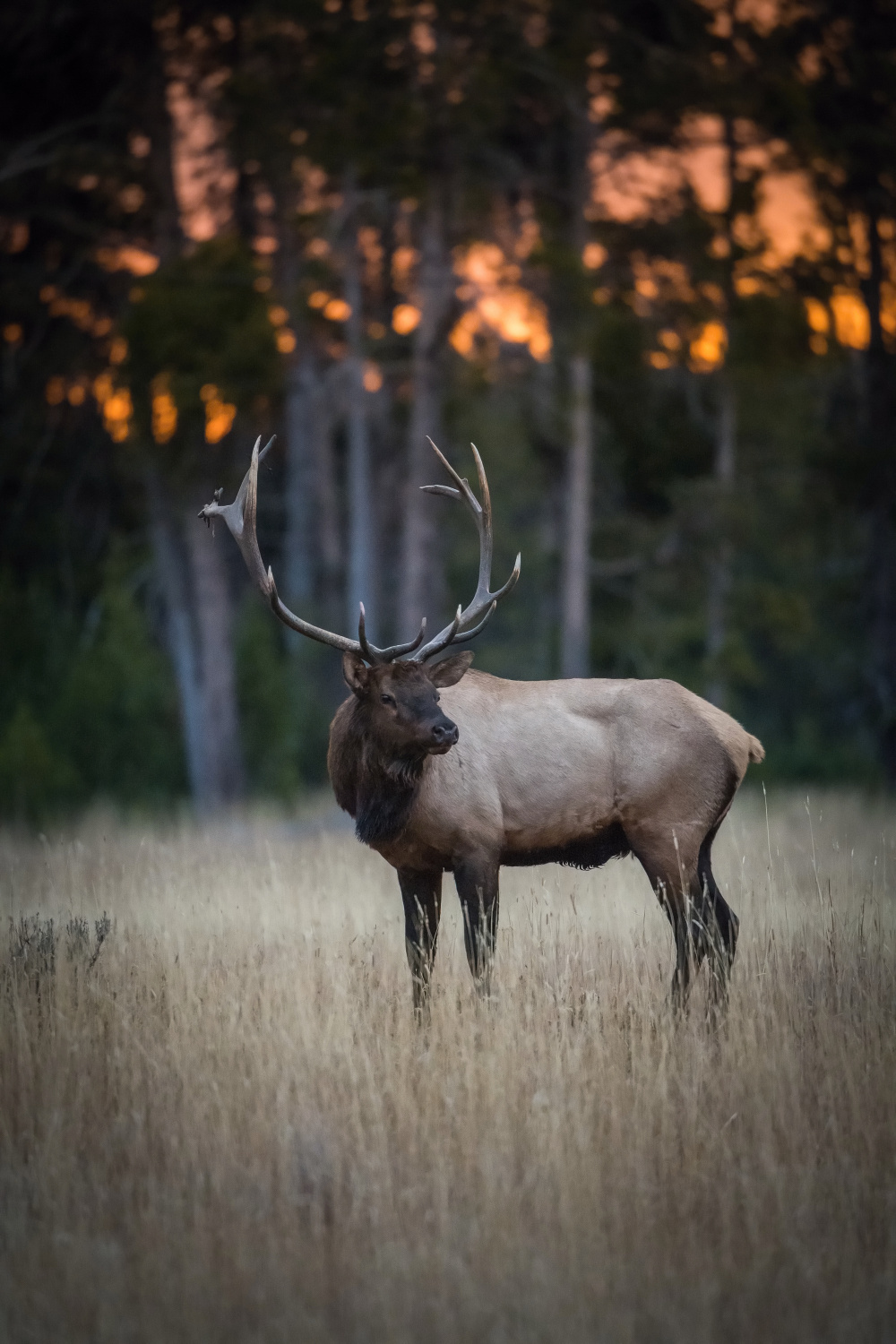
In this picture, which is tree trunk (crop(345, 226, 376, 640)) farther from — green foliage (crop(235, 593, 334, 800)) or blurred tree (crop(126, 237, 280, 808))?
green foliage (crop(235, 593, 334, 800))

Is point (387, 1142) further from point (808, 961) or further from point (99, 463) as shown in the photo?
point (99, 463)

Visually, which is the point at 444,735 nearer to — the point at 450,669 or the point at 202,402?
the point at 450,669

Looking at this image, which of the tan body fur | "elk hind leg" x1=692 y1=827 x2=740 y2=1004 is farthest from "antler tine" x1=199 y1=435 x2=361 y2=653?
"elk hind leg" x1=692 y1=827 x2=740 y2=1004

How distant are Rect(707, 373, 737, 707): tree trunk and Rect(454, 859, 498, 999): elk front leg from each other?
11183mm

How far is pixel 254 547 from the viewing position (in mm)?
6289

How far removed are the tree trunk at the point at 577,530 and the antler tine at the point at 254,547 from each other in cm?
857

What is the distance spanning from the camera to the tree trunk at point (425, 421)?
13.0 metres

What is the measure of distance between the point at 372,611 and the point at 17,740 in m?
4.17

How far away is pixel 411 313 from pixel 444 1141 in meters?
14.7

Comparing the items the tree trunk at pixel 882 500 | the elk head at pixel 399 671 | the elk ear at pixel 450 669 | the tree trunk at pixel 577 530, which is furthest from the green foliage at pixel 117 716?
the elk ear at pixel 450 669

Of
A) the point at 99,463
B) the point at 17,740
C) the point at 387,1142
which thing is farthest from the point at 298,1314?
the point at 99,463

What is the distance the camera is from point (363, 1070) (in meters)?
4.75

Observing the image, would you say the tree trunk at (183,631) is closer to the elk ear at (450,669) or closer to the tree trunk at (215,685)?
the tree trunk at (215,685)

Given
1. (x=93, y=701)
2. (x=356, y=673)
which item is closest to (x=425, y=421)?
(x=93, y=701)
